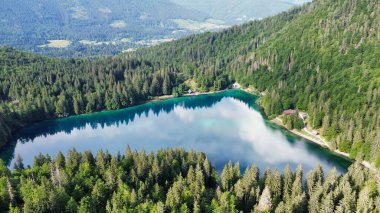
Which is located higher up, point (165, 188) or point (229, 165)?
point (229, 165)

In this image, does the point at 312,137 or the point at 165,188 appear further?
the point at 312,137

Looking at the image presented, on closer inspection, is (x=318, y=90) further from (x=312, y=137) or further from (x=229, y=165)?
(x=229, y=165)

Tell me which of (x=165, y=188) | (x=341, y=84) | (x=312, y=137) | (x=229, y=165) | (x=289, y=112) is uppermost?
Answer: (x=341, y=84)

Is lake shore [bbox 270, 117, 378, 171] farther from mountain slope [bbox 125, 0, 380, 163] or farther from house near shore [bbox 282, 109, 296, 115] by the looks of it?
house near shore [bbox 282, 109, 296, 115]

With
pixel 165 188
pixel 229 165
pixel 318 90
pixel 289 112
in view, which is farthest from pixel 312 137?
pixel 165 188

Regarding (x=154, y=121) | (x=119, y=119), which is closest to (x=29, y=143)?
(x=119, y=119)

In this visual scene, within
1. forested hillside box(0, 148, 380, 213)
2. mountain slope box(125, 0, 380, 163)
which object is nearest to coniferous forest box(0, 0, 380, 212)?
forested hillside box(0, 148, 380, 213)

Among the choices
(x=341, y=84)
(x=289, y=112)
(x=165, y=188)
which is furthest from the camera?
(x=289, y=112)

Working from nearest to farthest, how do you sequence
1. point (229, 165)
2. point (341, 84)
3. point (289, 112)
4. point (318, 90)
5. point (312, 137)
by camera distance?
point (229, 165)
point (312, 137)
point (341, 84)
point (289, 112)
point (318, 90)
